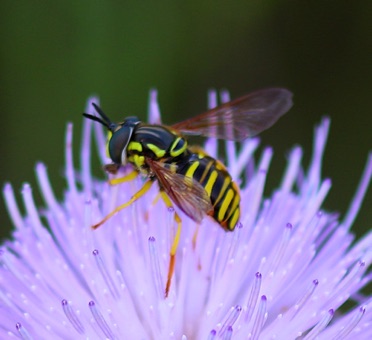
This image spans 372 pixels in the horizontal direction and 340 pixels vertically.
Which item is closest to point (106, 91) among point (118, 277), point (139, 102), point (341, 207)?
point (139, 102)

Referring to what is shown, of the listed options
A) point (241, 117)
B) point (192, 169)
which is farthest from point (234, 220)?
point (241, 117)

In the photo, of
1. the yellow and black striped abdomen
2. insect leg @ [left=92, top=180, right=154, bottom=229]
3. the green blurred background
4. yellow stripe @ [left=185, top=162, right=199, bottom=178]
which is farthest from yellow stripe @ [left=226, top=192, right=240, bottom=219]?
the green blurred background

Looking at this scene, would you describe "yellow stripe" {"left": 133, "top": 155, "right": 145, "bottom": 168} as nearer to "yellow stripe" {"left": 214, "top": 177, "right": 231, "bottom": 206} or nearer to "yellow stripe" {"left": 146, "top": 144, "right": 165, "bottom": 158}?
"yellow stripe" {"left": 146, "top": 144, "right": 165, "bottom": 158}

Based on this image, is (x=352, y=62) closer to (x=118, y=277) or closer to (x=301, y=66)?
(x=301, y=66)

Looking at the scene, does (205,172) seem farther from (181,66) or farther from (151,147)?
(181,66)

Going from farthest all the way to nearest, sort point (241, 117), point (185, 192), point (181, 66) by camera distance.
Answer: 1. point (181, 66)
2. point (241, 117)
3. point (185, 192)

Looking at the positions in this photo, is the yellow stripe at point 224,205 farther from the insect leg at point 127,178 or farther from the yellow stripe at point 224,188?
the insect leg at point 127,178
